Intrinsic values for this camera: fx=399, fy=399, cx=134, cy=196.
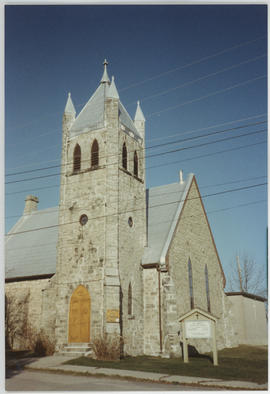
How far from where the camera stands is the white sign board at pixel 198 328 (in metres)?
18.3

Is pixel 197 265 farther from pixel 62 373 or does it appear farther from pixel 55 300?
pixel 62 373

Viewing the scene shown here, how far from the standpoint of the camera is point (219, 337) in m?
26.7

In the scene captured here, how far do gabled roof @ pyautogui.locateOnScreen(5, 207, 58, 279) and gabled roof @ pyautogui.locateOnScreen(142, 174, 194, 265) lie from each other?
6.40m

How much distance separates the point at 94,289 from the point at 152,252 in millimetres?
4762

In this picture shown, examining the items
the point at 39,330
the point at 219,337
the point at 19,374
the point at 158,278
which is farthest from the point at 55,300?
the point at 219,337

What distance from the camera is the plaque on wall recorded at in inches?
797

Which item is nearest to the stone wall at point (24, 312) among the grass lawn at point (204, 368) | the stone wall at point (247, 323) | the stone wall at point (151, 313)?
the grass lawn at point (204, 368)

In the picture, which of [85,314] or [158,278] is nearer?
[85,314]

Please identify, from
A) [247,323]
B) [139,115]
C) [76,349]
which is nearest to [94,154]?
[139,115]

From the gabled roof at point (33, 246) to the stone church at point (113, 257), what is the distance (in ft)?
0.37

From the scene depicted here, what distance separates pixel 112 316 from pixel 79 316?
2.13 meters

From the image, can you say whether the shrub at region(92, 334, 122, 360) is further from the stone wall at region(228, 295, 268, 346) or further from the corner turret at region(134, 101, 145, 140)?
the corner turret at region(134, 101, 145, 140)

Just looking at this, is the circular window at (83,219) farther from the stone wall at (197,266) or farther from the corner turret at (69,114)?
the corner turret at (69,114)

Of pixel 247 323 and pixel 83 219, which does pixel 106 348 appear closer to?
pixel 83 219
